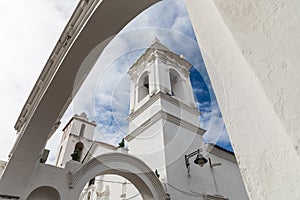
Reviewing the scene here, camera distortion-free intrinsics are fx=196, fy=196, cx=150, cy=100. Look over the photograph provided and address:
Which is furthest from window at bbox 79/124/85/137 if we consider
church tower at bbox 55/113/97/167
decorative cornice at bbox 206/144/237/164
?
decorative cornice at bbox 206/144/237/164

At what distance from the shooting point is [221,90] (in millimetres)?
734

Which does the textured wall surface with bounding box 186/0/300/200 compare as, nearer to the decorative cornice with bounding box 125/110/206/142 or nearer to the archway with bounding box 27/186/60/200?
the archway with bounding box 27/186/60/200

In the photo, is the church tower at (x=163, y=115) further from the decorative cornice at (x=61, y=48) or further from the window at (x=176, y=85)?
the decorative cornice at (x=61, y=48)

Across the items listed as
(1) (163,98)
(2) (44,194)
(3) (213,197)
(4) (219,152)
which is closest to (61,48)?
(2) (44,194)

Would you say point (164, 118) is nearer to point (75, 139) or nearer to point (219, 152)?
point (219, 152)

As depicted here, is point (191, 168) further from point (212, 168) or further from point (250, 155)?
point (250, 155)

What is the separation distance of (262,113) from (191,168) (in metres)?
6.09

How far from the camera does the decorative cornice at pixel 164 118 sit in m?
6.77

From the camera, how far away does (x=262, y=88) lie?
1.64ft

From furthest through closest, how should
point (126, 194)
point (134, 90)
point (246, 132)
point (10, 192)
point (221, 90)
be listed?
point (134, 90), point (126, 194), point (10, 192), point (221, 90), point (246, 132)

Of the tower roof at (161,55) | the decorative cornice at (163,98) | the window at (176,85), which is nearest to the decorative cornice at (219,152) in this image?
the decorative cornice at (163,98)

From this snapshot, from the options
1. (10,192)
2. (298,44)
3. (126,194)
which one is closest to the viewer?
(298,44)

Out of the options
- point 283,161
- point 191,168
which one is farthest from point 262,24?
point 191,168

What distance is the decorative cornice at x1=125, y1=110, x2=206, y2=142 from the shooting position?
6.77m
